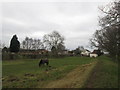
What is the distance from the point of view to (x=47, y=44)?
4139 inches

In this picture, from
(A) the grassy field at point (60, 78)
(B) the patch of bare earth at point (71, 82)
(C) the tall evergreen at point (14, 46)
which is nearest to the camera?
(B) the patch of bare earth at point (71, 82)

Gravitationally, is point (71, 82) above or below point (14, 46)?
below

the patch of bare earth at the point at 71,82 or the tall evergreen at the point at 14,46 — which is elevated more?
the tall evergreen at the point at 14,46

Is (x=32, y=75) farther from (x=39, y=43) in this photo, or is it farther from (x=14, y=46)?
(x=39, y=43)

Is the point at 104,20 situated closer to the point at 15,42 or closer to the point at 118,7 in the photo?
the point at 118,7

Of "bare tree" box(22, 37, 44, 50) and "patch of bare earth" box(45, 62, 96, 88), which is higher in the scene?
"bare tree" box(22, 37, 44, 50)

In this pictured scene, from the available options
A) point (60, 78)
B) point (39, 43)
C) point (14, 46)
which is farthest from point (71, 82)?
point (39, 43)

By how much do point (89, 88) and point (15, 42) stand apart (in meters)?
71.3

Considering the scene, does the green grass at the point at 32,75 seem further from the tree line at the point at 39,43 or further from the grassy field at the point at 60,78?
the tree line at the point at 39,43

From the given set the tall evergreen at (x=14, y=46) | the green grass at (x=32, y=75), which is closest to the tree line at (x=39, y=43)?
the tall evergreen at (x=14, y=46)

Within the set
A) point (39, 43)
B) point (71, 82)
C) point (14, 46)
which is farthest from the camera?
point (39, 43)

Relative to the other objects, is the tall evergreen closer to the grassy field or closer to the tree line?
the tree line

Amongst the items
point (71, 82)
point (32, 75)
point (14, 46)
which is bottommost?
point (32, 75)

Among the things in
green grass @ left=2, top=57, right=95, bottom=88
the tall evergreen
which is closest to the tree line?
the tall evergreen
